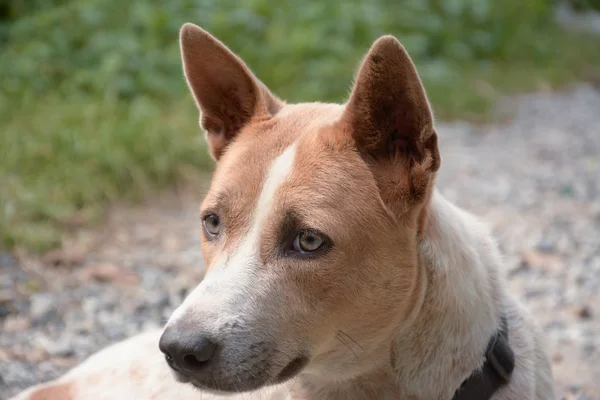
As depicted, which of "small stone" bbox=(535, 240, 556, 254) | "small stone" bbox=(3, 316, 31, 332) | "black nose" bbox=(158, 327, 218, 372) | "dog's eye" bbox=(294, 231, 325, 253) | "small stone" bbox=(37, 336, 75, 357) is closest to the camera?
"black nose" bbox=(158, 327, 218, 372)

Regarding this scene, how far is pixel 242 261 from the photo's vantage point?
2.55 meters

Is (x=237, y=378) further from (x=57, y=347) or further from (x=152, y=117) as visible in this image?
(x=152, y=117)

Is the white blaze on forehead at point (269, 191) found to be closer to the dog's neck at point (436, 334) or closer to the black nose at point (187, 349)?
the black nose at point (187, 349)

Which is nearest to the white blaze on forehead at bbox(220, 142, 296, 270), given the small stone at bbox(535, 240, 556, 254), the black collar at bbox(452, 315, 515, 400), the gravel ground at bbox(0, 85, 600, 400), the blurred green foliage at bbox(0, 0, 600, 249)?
the black collar at bbox(452, 315, 515, 400)

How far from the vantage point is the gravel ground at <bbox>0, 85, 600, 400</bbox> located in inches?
170

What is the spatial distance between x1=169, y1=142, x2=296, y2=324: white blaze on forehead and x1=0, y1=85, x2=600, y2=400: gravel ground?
180 cm

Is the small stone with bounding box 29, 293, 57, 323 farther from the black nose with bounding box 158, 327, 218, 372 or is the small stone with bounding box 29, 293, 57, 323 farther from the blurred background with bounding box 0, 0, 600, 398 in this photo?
the black nose with bounding box 158, 327, 218, 372

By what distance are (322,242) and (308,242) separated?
48 millimetres

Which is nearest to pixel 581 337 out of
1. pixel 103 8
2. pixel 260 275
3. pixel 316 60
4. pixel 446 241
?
pixel 446 241

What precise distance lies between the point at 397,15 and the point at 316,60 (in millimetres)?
2180

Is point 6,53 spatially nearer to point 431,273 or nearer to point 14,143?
point 14,143

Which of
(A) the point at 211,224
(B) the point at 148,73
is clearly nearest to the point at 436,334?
(A) the point at 211,224

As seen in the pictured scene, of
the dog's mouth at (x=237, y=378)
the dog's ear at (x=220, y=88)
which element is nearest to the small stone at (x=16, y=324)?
the dog's ear at (x=220, y=88)

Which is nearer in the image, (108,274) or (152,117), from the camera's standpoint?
(108,274)
